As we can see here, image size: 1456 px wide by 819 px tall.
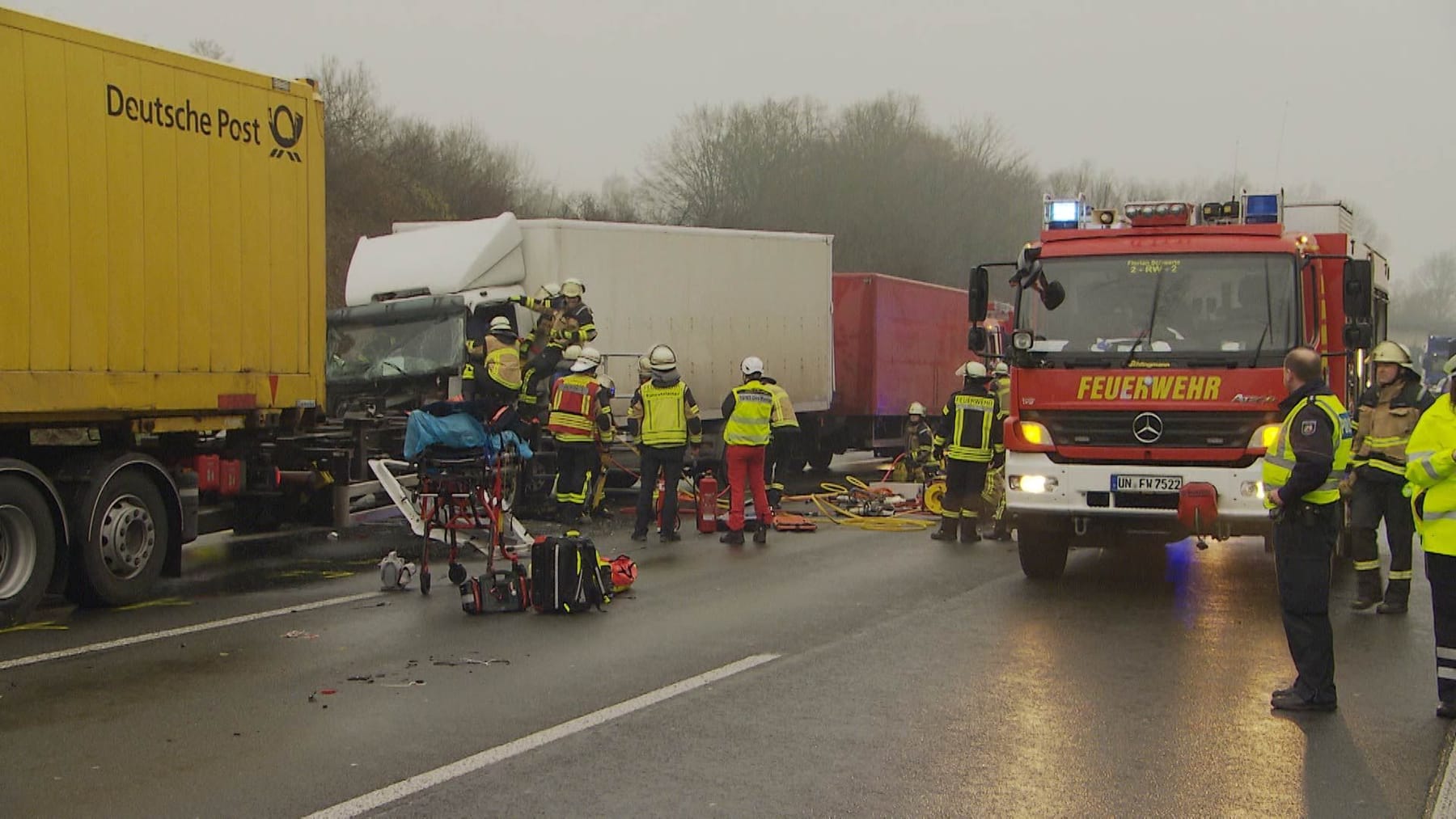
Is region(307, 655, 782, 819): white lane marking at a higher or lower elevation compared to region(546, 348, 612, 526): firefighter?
lower

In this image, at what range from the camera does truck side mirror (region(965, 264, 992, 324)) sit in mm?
10594

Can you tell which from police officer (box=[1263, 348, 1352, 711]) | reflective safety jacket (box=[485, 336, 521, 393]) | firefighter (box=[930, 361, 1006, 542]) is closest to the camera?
police officer (box=[1263, 348, 1352, 711])

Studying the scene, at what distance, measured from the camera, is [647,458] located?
43.7 ft

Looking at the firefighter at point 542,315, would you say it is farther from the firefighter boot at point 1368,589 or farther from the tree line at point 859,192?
the tree line at point 859,192

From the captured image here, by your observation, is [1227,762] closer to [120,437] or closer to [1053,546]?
[1053,546]

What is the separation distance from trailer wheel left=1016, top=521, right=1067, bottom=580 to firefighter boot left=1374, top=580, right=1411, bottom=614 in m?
2.18

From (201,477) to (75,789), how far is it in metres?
5.29

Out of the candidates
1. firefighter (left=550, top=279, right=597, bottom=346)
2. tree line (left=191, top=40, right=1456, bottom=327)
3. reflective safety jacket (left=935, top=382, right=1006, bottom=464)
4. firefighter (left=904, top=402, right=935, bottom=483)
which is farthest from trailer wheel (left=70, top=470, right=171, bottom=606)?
tree line (left=191, top=40, right=1456, bottom=327)

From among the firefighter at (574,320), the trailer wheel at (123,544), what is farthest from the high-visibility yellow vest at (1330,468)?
the firefighter at (574,320)

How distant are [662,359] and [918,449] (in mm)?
6981

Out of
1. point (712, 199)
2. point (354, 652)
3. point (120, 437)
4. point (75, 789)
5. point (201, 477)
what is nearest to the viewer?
point (75, 789)

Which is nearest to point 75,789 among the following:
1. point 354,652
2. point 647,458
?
point 354,652

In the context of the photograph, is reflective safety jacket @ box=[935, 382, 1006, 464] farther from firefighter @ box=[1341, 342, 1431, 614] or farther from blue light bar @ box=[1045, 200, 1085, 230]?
firefighter @ box=[1341, 342, 1431, 614]

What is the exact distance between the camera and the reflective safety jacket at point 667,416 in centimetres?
1316
